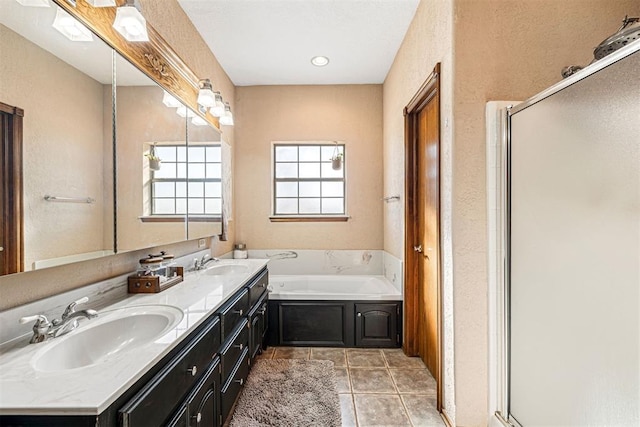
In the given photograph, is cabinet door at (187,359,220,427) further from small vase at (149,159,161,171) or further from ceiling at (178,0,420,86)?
ceiling at (178,0,420,86)

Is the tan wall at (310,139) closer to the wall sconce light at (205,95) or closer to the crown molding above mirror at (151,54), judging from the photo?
the crown molding above mirror at (151,54)

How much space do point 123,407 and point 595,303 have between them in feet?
5.28

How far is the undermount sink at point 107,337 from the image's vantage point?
105cm

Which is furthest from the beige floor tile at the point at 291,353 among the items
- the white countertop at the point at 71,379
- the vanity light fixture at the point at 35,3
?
the vanity light fixture at the point at 35,3

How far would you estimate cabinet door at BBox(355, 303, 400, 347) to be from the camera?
287cm

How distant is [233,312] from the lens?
1.83 meters

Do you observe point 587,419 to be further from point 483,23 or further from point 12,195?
point 12,195

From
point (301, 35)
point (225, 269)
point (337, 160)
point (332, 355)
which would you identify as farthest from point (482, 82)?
point (332, 355)

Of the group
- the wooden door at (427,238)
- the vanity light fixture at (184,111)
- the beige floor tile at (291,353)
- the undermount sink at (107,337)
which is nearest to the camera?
the undermount sink at (107,337)

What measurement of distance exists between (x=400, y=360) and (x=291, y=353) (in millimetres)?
962

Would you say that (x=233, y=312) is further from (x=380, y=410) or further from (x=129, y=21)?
(x=129, y=21)

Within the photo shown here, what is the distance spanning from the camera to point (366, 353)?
9.17 feet

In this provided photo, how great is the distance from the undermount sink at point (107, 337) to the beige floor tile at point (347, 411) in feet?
4.06

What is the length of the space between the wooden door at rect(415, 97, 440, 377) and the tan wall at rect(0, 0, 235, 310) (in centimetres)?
191
